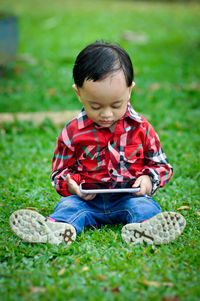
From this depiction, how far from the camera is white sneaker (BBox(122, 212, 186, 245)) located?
2.50 m

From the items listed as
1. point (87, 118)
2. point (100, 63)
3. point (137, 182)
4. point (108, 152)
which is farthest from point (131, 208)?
point (100, 63)

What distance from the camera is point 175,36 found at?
12297 millimetres

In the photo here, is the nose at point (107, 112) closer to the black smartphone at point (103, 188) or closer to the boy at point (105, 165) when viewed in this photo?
the boy at point (105, 165)

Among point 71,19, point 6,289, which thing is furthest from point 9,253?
point 71,19

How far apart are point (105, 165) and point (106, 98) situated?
0.53 m

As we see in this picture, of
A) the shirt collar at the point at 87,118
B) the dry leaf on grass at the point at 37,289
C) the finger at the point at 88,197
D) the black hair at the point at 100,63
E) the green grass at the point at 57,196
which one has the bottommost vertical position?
the green grass at the point at 57,196

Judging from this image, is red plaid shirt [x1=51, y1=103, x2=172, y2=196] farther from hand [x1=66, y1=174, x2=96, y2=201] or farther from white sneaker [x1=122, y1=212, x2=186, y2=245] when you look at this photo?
white sneaker [x1=122, y1=212, x2=186, y2=245]

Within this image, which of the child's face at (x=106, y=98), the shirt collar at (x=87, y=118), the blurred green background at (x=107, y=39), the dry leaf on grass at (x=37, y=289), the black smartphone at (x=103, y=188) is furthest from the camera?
the blurred green background at (x=107, y=39)

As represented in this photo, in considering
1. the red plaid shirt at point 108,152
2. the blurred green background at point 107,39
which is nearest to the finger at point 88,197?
the red plaid shirt at point 108,152

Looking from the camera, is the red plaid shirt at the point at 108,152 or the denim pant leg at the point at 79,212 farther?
the red plaid shirt at the point at 108,152

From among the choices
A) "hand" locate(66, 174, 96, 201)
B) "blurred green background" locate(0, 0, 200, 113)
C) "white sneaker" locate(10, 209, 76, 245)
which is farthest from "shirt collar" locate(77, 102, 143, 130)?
"blurred green background" locate(0, 0, 200, 113)

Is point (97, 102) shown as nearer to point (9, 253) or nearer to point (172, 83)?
point (9, 253)

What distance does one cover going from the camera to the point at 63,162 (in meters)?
2.90

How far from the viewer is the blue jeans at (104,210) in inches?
107
